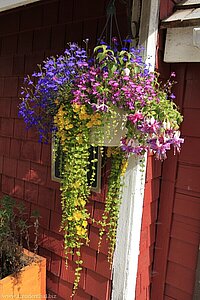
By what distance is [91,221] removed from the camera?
2.17 meters

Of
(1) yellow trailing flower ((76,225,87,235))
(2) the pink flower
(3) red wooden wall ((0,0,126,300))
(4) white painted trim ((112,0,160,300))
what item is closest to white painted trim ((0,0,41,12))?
(3) red wooden wall ((0,0,126,300))

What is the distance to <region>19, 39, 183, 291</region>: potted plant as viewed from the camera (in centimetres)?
154

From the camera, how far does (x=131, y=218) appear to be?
6.28 ft

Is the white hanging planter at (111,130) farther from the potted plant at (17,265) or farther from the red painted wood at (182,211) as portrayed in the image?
the potted plant at (17,265)

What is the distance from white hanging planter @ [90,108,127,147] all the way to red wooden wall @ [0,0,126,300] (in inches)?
20.7

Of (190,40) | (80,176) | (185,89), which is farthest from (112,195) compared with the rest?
(190,40)

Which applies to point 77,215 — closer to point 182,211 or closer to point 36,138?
point 182,211

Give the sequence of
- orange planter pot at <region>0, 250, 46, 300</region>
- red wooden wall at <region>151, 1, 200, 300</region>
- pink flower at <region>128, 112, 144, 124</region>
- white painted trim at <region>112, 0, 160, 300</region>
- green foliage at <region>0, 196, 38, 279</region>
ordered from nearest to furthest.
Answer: pink flower at <region>128, 112, 144, 124</region>, white painted trim at <region>112, 0, 160, 300</region>, red wooden wall at <region>151, 1, 200, 300</region>, orange planter pot at <region>0, 250, 46, 300</region>, green foliage at <region>0, 196, 38, 279</region>

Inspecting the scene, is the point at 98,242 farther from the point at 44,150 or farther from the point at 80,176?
the point at 44,150

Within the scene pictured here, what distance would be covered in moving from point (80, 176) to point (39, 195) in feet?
3.09

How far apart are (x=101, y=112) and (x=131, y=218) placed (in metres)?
0.71

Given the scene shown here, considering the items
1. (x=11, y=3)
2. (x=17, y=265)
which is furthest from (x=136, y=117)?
(x=17, y=265)

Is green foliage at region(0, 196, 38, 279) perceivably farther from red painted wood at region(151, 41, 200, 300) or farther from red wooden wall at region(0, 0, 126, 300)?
red painted wood at region(151, 41, 200, 300)

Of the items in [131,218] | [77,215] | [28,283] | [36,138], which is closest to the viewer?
[77,215]
